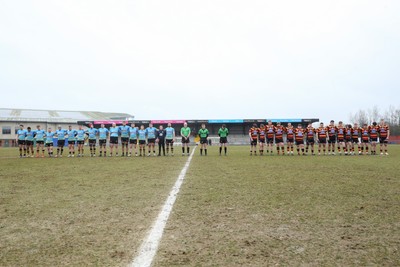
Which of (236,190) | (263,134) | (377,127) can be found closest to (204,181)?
(236,190)

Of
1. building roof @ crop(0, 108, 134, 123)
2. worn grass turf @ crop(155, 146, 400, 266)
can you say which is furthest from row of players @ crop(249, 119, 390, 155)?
building roof @ crop(0, 108, 134, 123)

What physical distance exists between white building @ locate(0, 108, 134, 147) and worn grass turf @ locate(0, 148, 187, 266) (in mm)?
69063

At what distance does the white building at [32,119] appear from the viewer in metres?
72.9

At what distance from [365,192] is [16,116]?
83165 millimetres

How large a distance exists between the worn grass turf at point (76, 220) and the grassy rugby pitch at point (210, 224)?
0.03ft

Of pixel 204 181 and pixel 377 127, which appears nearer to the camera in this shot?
pixel 204 181

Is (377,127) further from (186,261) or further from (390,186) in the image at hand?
(186,261)

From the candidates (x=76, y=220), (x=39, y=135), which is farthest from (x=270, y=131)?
(x=76, y=220)

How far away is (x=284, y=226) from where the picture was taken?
4.29m

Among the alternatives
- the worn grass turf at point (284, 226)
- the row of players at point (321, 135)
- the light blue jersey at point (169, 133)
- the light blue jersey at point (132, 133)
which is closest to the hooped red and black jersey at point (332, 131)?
the row of players at point (321, 135)

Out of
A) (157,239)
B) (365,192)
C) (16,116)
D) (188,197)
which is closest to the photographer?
(157,239)

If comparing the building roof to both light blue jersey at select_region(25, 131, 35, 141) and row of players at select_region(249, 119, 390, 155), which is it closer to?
light blue jersey at select_region(25, 131, 35, 141)

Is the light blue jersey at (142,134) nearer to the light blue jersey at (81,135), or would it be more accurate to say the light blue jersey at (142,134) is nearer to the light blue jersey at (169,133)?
the light blue jersey at (169,133)

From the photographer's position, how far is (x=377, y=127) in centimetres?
1981
